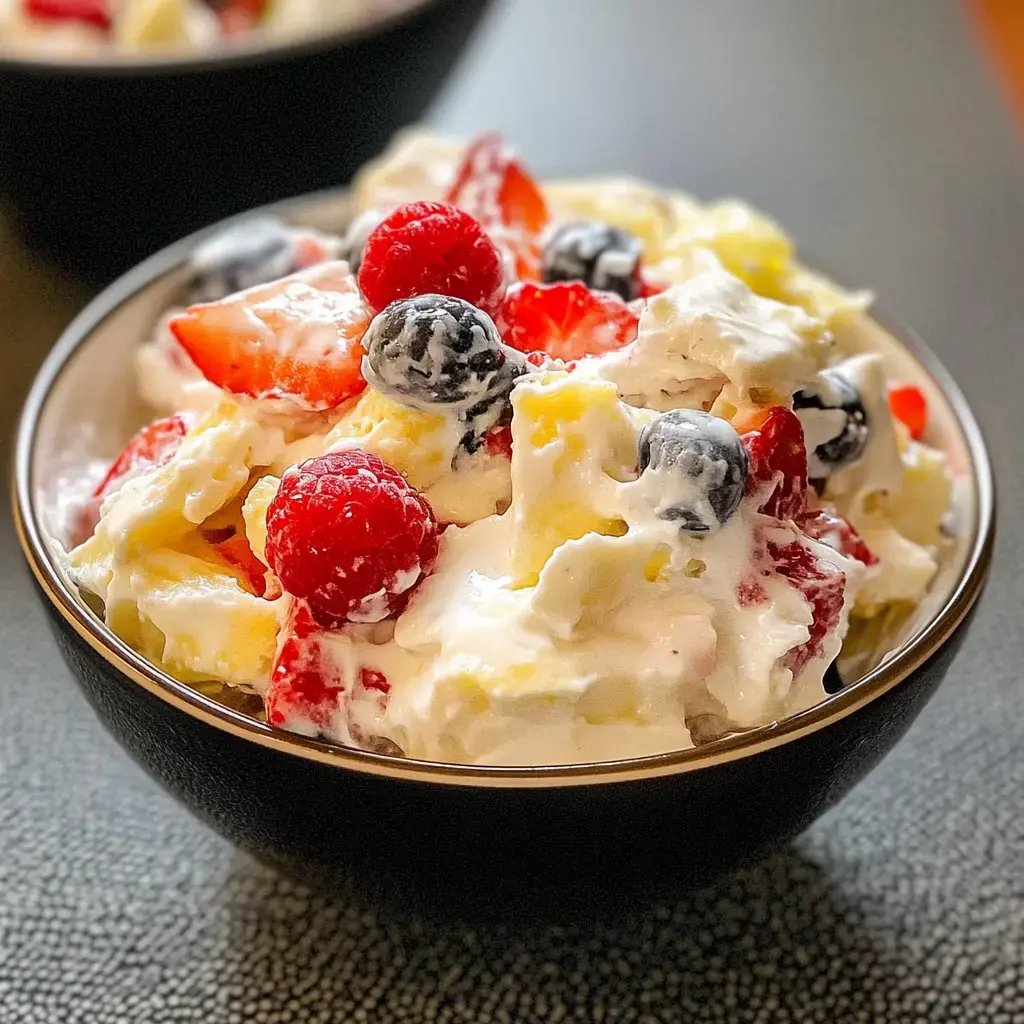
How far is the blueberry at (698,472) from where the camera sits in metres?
0.80

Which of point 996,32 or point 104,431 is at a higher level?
point 996,32

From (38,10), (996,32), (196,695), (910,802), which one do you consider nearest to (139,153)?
(38,10)

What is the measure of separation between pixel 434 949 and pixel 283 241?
25.0 inches

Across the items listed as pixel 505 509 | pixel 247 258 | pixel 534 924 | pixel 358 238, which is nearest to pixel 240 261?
pixel 247 258

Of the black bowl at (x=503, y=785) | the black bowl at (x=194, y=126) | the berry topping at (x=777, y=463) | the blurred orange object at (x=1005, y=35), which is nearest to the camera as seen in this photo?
the black bowl at (x=503, y=785)

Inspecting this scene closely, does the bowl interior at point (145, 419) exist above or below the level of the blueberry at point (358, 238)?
below

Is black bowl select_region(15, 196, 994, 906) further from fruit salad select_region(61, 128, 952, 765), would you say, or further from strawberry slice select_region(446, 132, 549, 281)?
strawberry slice select_region(446, 132, 549, 281)

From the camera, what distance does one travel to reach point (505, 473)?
88 centimetres

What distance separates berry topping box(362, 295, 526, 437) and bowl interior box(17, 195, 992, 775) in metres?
0.24

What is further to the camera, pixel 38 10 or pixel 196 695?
pixel 38 10

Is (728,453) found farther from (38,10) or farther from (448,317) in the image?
(38,10)

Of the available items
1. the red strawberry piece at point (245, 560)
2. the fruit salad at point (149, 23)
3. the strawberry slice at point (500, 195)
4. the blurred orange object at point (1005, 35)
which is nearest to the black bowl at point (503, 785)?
the red strawberry piece at point (245, 560)

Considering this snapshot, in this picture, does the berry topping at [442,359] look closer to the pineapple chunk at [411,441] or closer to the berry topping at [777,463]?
the pineapple chunk at [411,441]

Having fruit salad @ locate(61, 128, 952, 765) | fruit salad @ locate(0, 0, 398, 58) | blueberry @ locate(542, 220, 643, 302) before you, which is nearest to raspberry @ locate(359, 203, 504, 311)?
fruit salad @ locate(61, 128, 952, 765)
